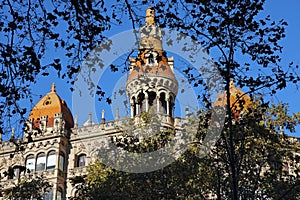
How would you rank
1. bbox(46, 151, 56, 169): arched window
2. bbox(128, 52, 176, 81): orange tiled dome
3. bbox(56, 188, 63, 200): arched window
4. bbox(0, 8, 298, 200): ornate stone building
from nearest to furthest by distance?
bbox(128, 52, 176, 81): orange tiled dome
bbox(56, 188, 63, 200): arched window
bbox(0, 8, 298, 200): ornate stone building
bbox(46, 151, 56, 169): arched window

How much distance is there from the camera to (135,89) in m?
40.3

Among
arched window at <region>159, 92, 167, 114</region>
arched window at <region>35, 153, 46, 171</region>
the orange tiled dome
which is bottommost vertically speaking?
the orange tiled dome

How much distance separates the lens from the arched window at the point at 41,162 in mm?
40656

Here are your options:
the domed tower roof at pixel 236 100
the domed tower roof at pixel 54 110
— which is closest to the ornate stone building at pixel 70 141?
the domed tower roof at pixel 54 110

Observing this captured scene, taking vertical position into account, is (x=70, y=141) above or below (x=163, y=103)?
below

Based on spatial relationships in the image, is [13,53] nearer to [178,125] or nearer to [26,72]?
[26,72]

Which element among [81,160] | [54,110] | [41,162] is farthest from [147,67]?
[54,110]

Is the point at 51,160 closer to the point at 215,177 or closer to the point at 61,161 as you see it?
the point at 61,161

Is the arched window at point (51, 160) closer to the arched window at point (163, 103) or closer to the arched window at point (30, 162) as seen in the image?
the arched window at point (30, 162)

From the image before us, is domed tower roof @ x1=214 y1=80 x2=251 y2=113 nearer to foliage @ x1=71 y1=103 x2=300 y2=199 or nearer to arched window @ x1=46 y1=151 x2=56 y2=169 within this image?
foliage @ x1=71 y1=103 x2=300 y2=199

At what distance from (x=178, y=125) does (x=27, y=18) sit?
30165 mm

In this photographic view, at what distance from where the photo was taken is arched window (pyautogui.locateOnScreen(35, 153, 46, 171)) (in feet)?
133

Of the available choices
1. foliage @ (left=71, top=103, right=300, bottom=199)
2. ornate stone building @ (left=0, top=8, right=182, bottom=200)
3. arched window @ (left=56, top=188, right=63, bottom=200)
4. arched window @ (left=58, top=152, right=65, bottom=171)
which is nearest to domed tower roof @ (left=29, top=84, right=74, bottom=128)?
ornate stone building @ (left=0, top=8, right=182, bottom=200)

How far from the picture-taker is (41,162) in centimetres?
4091
